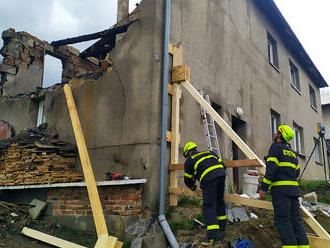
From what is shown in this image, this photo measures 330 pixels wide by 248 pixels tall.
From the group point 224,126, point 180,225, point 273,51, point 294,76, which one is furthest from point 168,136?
point 294,76

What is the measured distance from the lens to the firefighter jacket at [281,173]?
425cm

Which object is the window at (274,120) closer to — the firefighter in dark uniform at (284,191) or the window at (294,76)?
the window at (294,76)

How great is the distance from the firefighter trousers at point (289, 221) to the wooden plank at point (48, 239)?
282cm

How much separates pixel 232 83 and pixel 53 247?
5884mm

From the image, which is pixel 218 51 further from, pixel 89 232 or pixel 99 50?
pixel 89 232

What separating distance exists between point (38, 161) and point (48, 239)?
6.22 ft

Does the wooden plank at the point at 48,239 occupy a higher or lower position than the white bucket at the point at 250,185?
lower

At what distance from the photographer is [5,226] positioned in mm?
5516

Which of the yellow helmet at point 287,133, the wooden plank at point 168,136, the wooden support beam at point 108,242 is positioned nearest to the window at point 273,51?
the wooden plank at point 168,136

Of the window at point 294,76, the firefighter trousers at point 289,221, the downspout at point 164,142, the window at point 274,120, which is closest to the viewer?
the firefighter trousers at point 289,221

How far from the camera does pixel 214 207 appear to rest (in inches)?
178

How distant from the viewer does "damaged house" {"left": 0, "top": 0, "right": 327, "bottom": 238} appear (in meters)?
5.52

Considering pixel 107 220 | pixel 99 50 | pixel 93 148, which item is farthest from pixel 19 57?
pixel 107 220

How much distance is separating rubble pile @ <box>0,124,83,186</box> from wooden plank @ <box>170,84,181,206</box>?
6.39 ft
